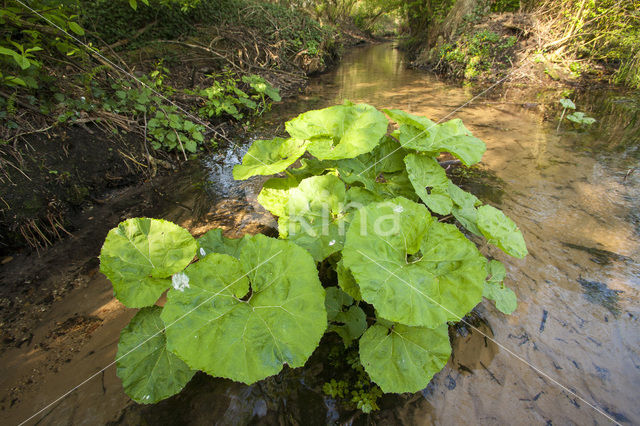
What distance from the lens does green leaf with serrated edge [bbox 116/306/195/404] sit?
1196 millimetres

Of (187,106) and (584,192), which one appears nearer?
(584,192)

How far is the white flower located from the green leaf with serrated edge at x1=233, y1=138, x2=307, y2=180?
0.66 meters

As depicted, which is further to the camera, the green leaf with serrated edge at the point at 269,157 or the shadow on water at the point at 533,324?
the green leaf with serrated edge at the point at 269,157

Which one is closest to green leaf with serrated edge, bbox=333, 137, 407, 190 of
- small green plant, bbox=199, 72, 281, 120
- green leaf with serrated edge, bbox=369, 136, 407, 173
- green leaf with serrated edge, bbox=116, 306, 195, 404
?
green leaf with serrated edge, bbox=369, 136, 407, 173

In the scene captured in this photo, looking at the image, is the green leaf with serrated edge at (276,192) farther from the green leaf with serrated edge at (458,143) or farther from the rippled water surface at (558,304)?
the rippled water surface at (558,304)

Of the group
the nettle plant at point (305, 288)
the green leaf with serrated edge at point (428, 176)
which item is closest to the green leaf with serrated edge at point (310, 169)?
the nettle plant at point (305, 288)

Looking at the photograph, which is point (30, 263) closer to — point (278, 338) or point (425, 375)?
point (278, 338)

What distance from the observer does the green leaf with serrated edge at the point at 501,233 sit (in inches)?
65.1

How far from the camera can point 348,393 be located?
1.39 m

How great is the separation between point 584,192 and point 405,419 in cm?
321

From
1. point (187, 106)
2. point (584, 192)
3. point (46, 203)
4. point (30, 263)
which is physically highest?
point (187, 106)

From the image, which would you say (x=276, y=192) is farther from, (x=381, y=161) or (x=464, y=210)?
(x=464, y=210)

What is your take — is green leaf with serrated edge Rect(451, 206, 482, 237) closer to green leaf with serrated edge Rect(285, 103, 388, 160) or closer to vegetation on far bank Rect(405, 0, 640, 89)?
green leaf with serrated edge Rect(285, 103, 388, 160)

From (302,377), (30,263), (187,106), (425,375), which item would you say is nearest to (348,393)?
(302,377)
